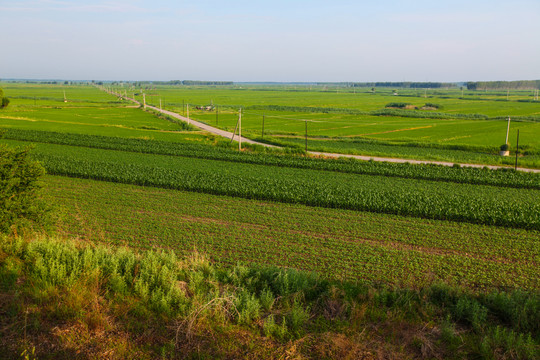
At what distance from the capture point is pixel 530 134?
52.8 meters

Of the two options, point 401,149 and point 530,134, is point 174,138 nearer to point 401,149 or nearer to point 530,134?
point 401,149

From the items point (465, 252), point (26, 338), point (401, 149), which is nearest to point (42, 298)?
point (26, 338)

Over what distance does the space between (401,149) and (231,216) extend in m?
27.0

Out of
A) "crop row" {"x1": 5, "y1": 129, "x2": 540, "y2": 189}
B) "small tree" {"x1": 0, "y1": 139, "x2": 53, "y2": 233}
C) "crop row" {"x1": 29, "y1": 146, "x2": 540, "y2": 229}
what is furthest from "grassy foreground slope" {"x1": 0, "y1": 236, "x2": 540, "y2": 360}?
"crop row" {"x1": 5, "y1": 129, "x2": 540, "y2": 189}

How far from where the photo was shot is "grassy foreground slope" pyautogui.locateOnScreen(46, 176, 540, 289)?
13.0 m

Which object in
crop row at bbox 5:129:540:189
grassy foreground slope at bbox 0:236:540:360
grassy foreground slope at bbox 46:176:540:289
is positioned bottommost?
grassy foreground slope at bbox 46:176:540:289

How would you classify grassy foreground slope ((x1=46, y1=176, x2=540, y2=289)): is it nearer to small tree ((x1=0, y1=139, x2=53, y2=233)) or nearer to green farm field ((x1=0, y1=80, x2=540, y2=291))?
green farm field ((x1=0, y1=80, x2=540, y2=291))

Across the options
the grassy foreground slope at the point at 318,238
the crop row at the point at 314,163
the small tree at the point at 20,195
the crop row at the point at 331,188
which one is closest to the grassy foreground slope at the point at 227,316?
the grassy foreground slope at the point at 318,238

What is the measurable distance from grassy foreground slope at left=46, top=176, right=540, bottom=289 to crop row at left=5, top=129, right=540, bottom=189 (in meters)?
9.33

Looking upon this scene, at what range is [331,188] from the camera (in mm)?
22688

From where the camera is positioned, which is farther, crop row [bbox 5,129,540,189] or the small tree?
crop row [bbox 5,129,540,189]

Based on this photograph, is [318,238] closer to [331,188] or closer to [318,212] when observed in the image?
[318,212]

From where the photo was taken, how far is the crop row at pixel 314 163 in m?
25.8

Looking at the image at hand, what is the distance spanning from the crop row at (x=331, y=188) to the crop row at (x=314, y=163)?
109cm
